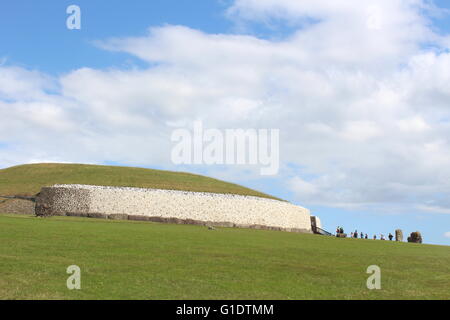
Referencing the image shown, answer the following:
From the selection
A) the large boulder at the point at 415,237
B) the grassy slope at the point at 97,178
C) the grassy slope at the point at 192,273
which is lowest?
the large boulder at the point at 415,237

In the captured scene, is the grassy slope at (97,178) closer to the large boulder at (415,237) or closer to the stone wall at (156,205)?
the stone wall at (156,205)

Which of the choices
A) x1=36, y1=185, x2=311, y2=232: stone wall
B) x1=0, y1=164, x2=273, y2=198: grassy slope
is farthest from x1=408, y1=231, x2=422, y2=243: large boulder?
x1=0, y1=164, x2=273, y2=198: grassy slope

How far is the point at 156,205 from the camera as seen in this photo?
58219 mm

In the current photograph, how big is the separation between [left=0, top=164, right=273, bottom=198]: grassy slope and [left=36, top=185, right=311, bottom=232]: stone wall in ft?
16.5

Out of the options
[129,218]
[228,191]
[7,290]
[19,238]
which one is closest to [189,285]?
[7,290]


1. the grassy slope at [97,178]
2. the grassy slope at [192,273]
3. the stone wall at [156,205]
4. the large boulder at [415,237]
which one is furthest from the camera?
the grassy slope at [97,178]

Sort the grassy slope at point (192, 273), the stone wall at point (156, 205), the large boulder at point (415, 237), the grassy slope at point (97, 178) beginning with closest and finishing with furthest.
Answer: the grassy slope at point (192, 273) → the stone wall at point (156, 205) → the large boulder at point (415, 237) → the grassy slope at point (97, 178)

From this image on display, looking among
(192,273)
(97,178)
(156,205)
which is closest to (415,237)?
(156,205)

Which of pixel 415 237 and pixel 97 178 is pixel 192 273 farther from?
pixel 97 178

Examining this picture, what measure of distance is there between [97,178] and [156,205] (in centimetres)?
1410

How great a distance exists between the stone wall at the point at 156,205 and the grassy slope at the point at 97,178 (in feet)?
16.5

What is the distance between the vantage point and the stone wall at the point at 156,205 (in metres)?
57.3

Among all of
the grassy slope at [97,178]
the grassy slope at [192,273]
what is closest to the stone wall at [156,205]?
the grassy slope at [97,178]
